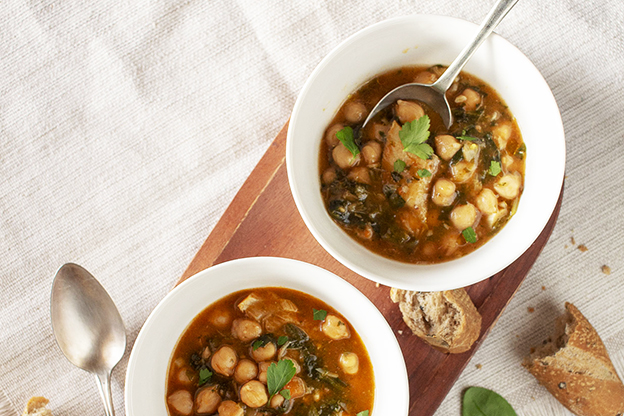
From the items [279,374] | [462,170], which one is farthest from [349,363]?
[462,170]

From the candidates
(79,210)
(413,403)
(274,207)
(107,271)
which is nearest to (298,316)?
(274,207)

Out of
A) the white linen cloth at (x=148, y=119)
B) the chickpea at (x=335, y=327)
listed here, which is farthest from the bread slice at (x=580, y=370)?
the chickpea at (x=335, y=327)

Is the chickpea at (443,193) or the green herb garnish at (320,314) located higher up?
the chickpea at (443,193)

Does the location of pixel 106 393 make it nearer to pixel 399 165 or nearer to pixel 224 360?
pixel 224 360

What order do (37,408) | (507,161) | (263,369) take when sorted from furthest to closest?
(37,408)
(263,369)
(507,161)

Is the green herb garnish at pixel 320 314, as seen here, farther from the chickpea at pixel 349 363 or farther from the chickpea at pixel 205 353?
the chickpea at pixel 205 353

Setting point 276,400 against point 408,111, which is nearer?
point 408,111

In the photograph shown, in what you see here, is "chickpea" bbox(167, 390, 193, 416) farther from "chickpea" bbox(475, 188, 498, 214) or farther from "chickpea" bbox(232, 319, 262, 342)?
"chickpea" bbox(475, 188, 498, 214)
